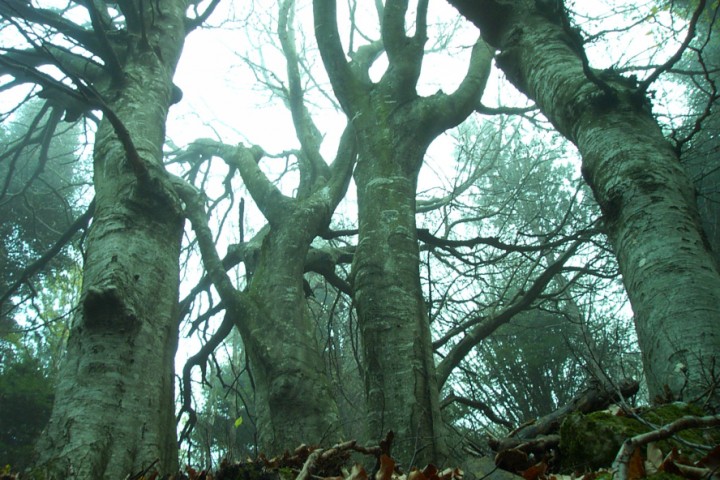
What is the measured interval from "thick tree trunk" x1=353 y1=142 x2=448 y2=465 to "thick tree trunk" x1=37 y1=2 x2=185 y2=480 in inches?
45.4

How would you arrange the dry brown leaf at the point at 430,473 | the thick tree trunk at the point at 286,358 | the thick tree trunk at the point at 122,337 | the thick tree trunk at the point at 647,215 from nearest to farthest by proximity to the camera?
the dry brown leaf at the point at 430,473, the thick tree trunk at the point at 647,215, the thick tree trunk at the point at 122,337, the thick tree trunk at the point at 286,358

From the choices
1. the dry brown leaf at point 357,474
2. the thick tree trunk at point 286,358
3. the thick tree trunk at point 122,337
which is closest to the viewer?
the dry brown leaf at point 357,474

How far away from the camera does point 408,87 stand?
452 cm

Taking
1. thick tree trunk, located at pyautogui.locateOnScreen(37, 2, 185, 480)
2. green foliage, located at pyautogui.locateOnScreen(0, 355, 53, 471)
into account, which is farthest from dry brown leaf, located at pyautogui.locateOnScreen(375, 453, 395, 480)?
green foliage, located at pyautogui.locateOnScreen(0, 355, 53, 471)

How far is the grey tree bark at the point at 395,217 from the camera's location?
9.06 ft

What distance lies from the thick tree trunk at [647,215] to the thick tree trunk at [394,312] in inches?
42.2

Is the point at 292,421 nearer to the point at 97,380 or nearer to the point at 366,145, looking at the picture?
the point at 97,380

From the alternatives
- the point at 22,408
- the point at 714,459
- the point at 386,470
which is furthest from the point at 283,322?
the point at 22,408

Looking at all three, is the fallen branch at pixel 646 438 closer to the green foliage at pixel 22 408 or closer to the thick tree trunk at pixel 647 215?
the thick tree trunk at pixel 647 215

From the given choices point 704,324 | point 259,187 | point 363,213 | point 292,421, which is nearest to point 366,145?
point 363,213

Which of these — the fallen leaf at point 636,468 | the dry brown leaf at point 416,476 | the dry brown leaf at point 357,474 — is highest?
the dry brown leaf at point 357,474

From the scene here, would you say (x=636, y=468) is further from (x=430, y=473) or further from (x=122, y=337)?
(x=122, y=337)

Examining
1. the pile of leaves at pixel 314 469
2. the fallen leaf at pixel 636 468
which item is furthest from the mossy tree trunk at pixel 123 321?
the fallen leaf at pixel 636 468

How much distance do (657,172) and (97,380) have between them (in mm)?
2933
